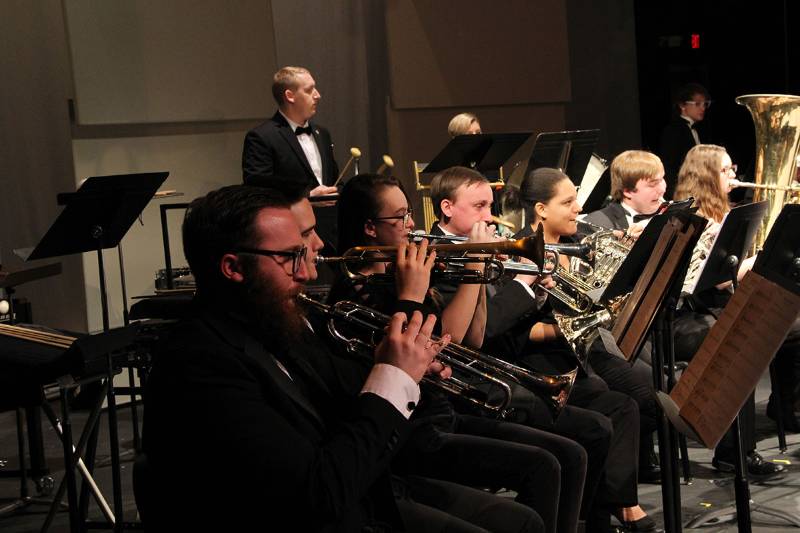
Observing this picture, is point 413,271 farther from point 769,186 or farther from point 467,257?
point 769,186

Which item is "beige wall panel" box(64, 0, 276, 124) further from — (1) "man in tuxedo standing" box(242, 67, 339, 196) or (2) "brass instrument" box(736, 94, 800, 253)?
(2) "brass instrument" box(736, 94, 800, 253)

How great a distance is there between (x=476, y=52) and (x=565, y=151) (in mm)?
2464

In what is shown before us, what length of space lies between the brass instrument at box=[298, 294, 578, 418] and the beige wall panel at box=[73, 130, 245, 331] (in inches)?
150

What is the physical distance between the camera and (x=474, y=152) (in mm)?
6531

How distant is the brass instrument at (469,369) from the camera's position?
2697 mm

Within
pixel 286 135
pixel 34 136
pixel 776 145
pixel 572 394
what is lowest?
pixel 572 394

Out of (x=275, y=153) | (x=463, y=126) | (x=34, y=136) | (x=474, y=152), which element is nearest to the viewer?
(x=275, y=153)

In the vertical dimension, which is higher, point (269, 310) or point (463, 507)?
point (269, 310)

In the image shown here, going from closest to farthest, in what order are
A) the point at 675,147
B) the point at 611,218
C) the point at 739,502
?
the point at 739,502 → the point at 611,218 → the point at 675,147

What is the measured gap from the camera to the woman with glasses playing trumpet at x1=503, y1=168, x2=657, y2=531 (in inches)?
146

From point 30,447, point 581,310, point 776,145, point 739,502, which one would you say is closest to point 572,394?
point 581,310

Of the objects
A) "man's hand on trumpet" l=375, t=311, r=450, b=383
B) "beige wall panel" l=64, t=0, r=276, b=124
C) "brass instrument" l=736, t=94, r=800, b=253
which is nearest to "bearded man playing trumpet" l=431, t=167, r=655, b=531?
"man's hand on trumpet" l=375, t=311, r=450, b=383

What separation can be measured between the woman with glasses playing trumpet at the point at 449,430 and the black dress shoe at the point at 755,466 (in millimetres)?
1564

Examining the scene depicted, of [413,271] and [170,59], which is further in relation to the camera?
[170,59]
